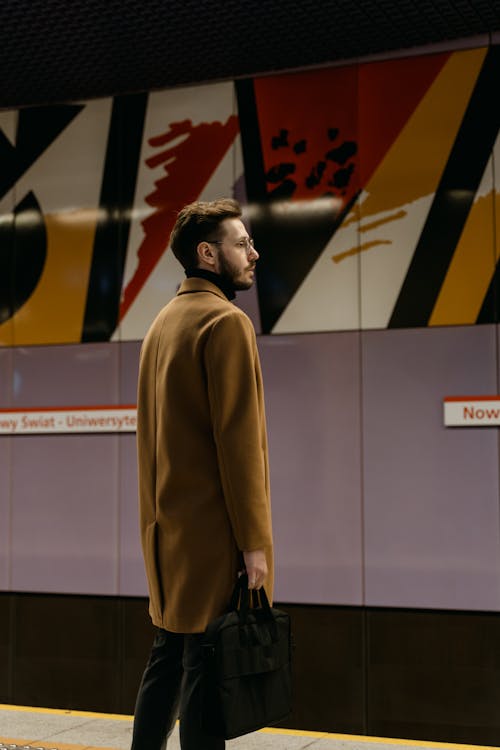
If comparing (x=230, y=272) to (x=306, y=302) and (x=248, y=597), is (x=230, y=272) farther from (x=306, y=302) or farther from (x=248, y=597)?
(x=306, y=302)

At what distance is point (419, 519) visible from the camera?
521 centimetres

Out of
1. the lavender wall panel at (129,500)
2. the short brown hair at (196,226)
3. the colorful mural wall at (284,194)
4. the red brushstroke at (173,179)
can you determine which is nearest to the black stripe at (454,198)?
the colorful mural wall at (284,194)

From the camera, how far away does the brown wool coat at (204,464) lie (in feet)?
9.63

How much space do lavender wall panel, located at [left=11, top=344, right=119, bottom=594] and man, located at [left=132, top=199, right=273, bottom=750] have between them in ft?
8.91

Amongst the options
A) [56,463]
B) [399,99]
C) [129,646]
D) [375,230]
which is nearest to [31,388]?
[56,463]

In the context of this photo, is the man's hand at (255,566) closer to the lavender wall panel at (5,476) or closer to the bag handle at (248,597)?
the bag handle at (248,597)

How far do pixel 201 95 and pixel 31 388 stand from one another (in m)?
1.91

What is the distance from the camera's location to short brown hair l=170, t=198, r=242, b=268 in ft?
10.5

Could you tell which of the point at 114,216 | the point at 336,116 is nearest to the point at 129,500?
the point at 114,216

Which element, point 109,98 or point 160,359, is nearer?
point 160,359

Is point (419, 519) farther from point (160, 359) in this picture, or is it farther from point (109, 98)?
point (109, 98)

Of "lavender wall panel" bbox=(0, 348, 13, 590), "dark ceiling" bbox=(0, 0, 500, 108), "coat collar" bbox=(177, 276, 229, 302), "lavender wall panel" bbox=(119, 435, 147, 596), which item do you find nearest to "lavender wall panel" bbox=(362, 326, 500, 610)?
"lavender wall panel" bbox=(119, 435, 147, 596)

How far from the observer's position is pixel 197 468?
302 centimetres

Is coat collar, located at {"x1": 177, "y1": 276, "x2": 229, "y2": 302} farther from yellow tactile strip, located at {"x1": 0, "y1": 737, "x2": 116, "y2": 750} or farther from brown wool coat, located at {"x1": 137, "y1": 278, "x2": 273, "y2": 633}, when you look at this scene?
yellow tactile strip, located at {"x1": 0, "y1": 737, "x2": 116, "y2": 750}
